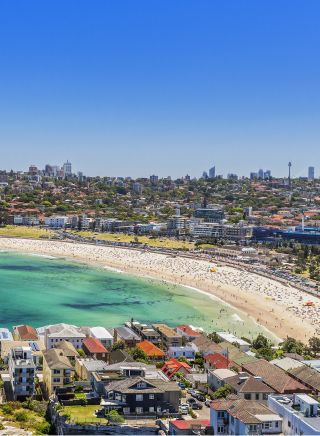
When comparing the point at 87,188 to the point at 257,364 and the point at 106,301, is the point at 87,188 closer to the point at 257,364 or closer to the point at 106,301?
the point at 106,301

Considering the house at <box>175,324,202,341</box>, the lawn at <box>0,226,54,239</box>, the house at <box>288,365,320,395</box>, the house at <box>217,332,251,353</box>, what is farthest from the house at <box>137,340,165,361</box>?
the lawn at <box>0,226,54,239</box>

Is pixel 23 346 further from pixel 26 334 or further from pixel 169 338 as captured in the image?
pixel 169 338

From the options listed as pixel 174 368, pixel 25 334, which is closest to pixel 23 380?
pixel 174 368

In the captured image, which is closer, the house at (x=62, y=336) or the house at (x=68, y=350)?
the house at (x=68, y=350)

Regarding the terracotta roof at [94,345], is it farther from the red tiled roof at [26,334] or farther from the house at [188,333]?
the house at [188,333]

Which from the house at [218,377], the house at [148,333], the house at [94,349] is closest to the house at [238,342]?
the house at [148,333]

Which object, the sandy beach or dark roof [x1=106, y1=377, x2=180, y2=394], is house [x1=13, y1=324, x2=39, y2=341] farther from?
the sandy beach
